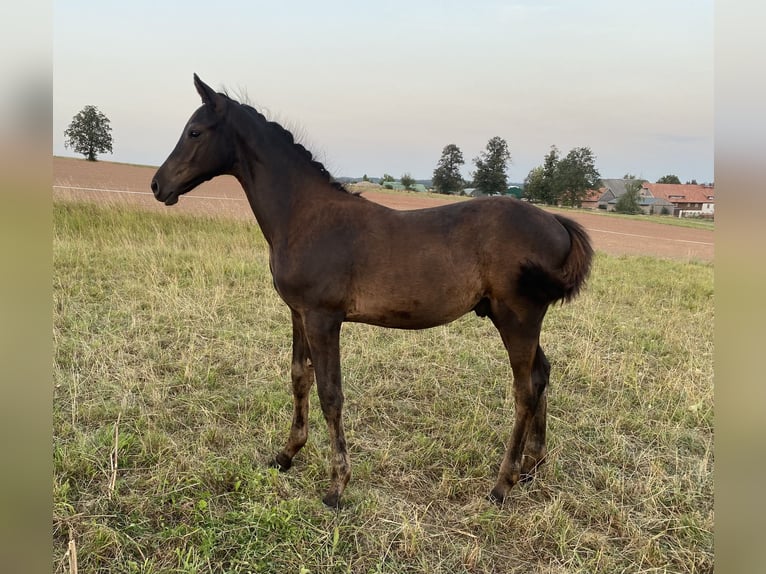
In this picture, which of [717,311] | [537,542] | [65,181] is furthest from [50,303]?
[65,181]

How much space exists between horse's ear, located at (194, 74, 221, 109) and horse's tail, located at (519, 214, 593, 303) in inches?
84.9

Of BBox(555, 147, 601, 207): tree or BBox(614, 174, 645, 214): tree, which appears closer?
BBox(555, 147, 601, 207): tree

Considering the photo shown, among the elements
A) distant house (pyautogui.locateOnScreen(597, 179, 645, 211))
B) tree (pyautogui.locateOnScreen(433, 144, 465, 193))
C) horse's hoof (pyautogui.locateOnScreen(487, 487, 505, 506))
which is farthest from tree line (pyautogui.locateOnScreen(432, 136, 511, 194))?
distant house (pyautogui.locateOnScreen(597, 179, 645, 211))

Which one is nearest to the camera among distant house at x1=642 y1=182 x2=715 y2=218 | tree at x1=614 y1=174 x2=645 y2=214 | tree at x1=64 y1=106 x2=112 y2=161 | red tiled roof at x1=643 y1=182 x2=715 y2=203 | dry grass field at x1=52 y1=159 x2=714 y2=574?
dry grass field at x1=52 y1=159 x2=714 y2=574

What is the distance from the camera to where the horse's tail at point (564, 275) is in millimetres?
2686

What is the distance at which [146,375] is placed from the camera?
405 cm

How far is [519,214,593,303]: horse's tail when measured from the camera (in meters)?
2.69

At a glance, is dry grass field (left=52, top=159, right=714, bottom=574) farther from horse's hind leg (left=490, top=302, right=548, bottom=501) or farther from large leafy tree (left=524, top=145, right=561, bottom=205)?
large leafy tree (left=524, top=145, right=561, bottom=205)

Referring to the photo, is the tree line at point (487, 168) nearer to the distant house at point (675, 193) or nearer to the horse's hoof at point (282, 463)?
the horse's hoof at point (282, 463)

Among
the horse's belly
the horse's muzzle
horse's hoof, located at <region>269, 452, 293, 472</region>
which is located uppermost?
the horse's muzzle

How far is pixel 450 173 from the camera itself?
1173 inches

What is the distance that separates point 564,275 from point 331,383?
64.4 inches
